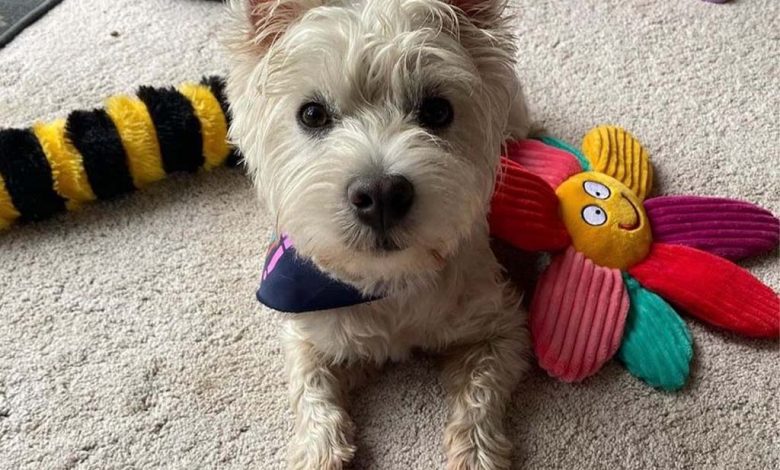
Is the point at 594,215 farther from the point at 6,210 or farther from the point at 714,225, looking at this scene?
the point at 6,210

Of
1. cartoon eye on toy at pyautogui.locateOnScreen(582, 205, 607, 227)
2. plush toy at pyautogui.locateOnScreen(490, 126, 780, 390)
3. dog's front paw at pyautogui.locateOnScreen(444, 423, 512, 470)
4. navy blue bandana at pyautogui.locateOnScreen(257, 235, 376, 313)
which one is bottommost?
dog's front paw at pyautogui.locateOnScreen(444, 423, 512, 470)

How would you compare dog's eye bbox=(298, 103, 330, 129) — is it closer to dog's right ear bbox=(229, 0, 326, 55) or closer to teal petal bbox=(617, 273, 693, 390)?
dog's right ear bbox=(229, 0, 326, 55)

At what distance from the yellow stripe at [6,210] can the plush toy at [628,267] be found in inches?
46.8

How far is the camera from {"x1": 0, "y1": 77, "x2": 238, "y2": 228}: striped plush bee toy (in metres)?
1.98

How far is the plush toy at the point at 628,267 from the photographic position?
1.71 meters

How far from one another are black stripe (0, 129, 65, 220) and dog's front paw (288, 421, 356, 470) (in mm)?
930

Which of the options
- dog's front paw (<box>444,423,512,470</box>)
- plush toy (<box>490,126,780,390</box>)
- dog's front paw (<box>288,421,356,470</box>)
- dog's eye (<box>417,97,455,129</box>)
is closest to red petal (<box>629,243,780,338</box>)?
plush toy (<box>490,126,780,390</box>)

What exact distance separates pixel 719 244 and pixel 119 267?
1449mm

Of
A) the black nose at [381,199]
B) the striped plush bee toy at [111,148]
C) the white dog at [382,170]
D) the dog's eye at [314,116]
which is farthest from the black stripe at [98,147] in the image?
the black nose at [381,199]

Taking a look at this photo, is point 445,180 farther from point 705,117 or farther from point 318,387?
point 705,117

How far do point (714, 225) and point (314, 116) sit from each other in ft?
3.41

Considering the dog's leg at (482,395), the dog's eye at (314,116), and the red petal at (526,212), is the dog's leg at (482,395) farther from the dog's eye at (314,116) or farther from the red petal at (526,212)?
the dog's eye at (314,116)

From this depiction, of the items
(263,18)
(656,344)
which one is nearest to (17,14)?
(263,18)

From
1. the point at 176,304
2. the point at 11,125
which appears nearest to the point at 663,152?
the point at 176,304
